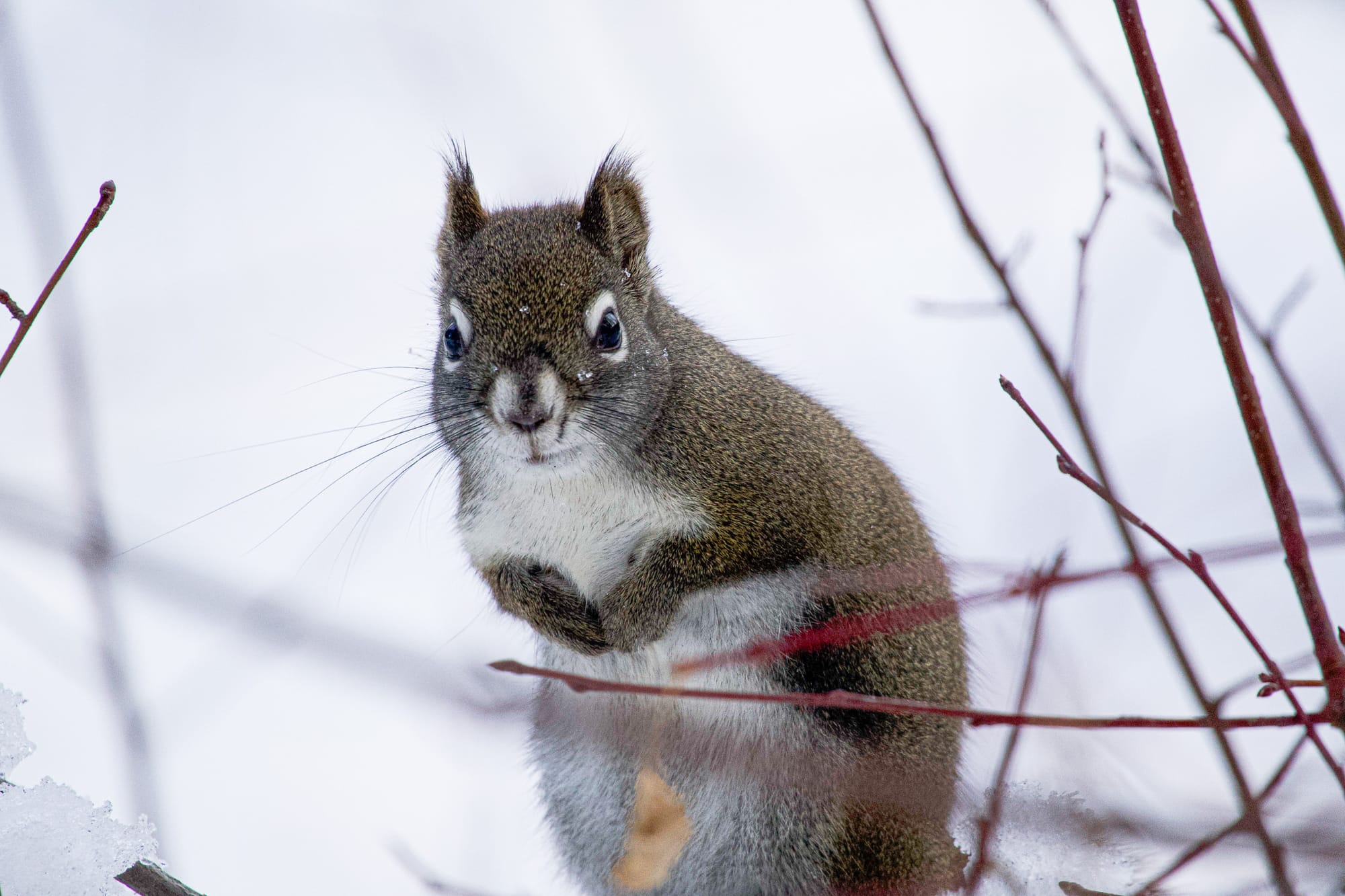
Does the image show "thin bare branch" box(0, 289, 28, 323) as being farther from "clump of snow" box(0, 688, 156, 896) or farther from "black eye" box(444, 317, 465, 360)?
"black eye" box(444, 317, 465, 360)

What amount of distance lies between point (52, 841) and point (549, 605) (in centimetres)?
95

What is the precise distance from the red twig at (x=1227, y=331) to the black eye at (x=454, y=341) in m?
1.35

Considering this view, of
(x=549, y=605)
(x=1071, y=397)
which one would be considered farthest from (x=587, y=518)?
(x=1071, y=397)

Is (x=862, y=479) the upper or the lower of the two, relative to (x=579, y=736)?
upper

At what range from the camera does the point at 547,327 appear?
202 cm

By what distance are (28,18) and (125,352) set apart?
2.66ft

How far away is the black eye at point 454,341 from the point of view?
6.88 ft

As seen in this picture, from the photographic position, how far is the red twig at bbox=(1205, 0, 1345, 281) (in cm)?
94

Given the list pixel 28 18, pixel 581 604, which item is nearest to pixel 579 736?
pixel 581 604

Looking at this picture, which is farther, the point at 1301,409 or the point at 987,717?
the point at 1301,409

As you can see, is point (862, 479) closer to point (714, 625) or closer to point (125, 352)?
point (714, 625)

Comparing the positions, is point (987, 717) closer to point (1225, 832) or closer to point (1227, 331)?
point (1225, 832)

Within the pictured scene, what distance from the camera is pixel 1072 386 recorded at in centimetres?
123

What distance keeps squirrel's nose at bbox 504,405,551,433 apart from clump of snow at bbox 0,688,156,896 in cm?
77
